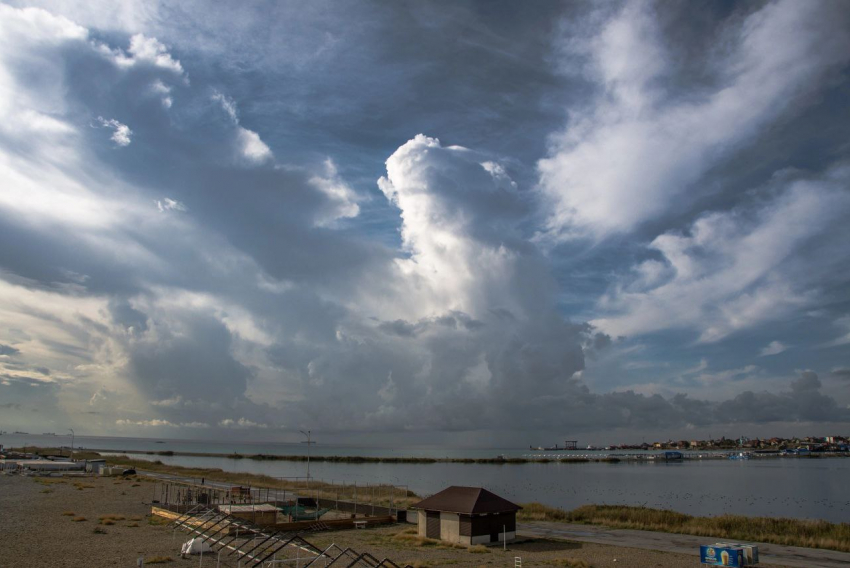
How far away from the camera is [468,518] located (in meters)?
39.6

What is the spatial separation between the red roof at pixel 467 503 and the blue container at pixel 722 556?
43.2 feet

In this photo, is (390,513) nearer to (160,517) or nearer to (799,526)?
(160,517)

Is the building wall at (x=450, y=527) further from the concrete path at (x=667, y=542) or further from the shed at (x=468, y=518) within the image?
the concrete path at (x=667, y=542)

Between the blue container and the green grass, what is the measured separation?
598 inches

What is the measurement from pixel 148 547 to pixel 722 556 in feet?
108

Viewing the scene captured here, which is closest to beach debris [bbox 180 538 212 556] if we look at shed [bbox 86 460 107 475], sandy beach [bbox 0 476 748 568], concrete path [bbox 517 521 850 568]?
sandy beach [bbox 0 476 748 568]

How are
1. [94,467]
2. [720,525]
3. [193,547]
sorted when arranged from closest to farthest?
[193,547] → [720,525] → [94,467]

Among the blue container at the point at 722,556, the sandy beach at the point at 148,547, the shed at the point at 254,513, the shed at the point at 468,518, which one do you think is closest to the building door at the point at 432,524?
the shed at the point at 468,518

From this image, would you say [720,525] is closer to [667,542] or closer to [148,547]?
[667,542]

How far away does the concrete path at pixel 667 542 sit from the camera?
1391 inches

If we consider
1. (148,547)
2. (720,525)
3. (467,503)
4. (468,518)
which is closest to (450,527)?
(468,518)

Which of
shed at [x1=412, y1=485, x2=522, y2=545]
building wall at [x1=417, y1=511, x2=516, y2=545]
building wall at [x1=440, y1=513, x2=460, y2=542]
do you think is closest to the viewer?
building wall at [x1=417, y1=511, x2=516, y2=545]

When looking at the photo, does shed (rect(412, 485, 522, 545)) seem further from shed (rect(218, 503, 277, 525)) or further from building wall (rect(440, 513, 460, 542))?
shed (rect(218, 503, 277, 525))

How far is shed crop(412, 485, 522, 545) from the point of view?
39594 millimetres
